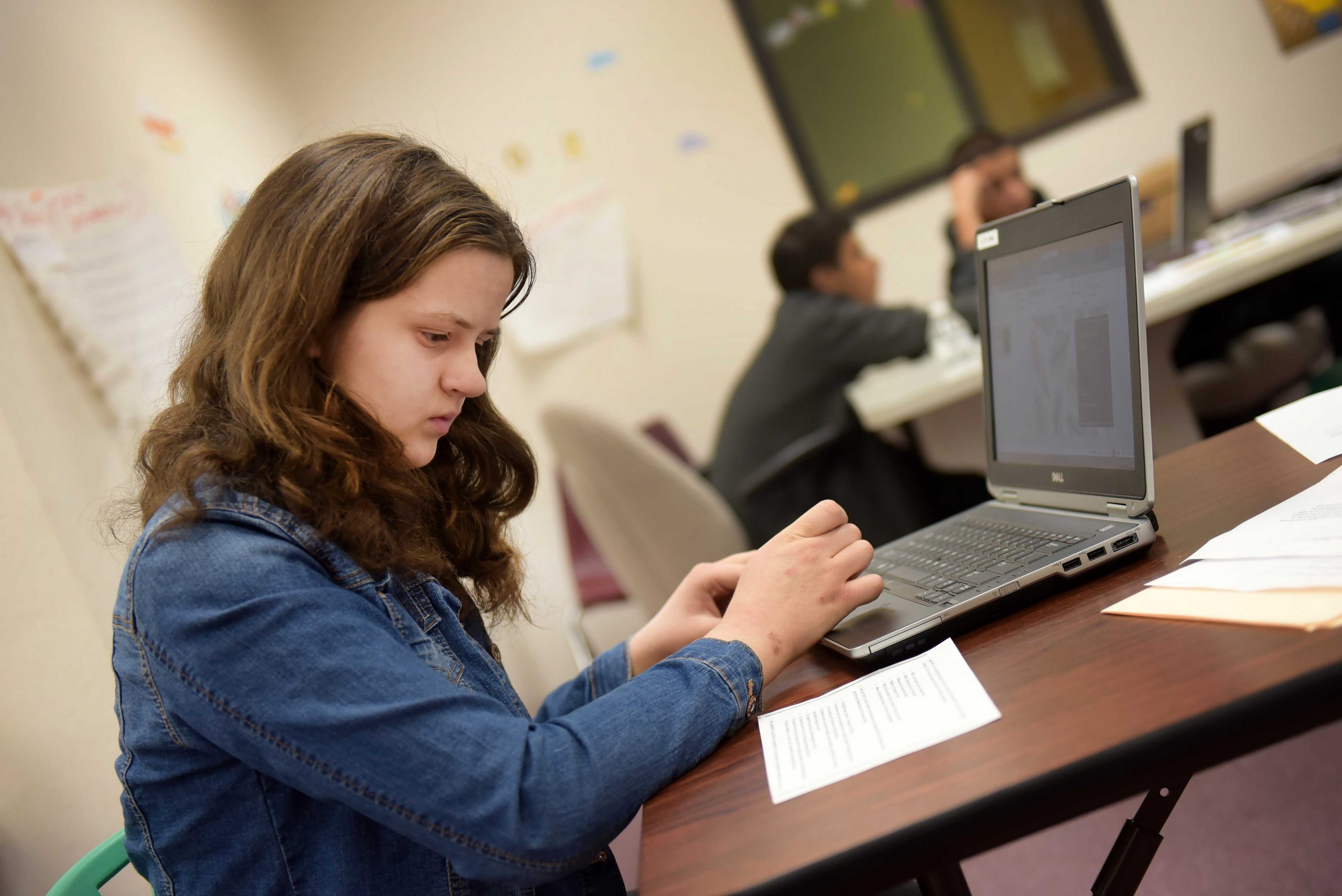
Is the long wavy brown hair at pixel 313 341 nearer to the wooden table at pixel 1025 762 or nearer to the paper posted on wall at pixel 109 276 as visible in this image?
the wooden table at pixel 1025 762

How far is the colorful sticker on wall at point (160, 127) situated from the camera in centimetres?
202

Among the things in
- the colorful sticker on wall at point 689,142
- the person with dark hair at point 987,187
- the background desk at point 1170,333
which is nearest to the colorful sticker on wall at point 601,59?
the colorful sticker on wall at point 689,142

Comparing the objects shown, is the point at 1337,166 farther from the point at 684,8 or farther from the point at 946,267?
the point at 684,8

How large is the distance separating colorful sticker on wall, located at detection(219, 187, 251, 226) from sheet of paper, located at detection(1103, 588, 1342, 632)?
7.18ft

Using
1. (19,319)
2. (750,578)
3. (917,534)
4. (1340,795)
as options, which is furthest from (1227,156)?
(19,319)

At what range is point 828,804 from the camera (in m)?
0.56

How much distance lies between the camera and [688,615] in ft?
3.21

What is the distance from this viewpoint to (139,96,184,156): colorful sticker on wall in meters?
2.02

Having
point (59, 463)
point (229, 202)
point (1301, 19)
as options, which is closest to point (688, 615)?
point (59, 463)

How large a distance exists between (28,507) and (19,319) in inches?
12.4

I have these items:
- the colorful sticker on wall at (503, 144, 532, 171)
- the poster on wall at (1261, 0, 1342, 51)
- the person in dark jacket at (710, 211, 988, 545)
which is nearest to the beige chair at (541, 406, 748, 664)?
the person in dark jacket at (710, 211, 988, 545)

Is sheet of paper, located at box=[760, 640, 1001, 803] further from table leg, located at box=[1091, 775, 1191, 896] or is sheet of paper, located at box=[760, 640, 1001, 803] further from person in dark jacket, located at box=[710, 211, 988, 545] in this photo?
person in dark jacket, located at box=[710, 211, 988, 545]

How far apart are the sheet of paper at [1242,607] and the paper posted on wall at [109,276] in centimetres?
125

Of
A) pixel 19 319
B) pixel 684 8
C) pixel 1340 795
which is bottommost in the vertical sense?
pixel 1340 795
